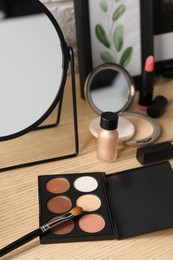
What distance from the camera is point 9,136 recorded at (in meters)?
0.60

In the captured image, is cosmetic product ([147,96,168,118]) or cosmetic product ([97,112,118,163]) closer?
cosmetic product ([97,112,118,163])

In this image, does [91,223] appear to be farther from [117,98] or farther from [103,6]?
[103,6]

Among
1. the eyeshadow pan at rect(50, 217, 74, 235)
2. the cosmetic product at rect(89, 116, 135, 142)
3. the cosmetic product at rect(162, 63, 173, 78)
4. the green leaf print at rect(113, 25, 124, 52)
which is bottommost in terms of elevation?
the eyeshadow pan at rect(50, 217, 74, 235)

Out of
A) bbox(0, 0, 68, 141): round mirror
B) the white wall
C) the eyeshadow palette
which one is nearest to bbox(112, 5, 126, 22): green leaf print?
the white wall

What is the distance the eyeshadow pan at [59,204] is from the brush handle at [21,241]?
0.17ft

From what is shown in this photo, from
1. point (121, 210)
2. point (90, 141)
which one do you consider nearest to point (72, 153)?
point (90, 141)

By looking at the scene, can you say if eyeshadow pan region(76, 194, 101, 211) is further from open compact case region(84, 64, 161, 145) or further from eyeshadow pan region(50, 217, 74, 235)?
open compact case region(84, 64, 161, 145)

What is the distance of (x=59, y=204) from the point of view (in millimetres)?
534

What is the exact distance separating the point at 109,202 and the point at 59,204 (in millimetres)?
75

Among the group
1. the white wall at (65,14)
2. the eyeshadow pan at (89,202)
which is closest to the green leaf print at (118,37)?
the white wall at (65,14)

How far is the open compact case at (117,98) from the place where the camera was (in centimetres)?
68

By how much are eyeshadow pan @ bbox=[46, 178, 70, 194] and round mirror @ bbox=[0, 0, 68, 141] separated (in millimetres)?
103

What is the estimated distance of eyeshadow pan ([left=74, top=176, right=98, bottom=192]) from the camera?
562 millimetres

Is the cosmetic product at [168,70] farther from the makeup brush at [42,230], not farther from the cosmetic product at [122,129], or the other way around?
the makeup brush at [42,230]
